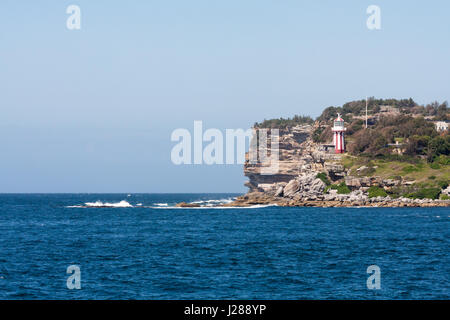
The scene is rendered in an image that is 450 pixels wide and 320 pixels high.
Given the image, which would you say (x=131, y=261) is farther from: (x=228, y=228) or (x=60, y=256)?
(x=228, y=228)

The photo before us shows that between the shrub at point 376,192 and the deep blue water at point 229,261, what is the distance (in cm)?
3916

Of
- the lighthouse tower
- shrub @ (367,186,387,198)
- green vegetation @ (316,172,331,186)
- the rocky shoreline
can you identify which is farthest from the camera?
the lighthouse tower

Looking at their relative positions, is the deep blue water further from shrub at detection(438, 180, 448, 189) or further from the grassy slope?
the grassy slope

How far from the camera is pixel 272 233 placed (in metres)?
57.7

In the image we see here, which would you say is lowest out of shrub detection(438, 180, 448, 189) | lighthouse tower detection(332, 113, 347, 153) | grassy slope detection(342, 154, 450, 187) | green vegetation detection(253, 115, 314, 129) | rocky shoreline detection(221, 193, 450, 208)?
rocky shoreline detection(221, 193, 450, 208)

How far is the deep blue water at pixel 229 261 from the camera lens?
90.3 ft

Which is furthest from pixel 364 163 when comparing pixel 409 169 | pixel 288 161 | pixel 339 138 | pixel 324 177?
pixel 288 161

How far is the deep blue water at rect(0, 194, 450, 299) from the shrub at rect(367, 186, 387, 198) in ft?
128

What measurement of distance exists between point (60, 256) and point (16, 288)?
12423mm

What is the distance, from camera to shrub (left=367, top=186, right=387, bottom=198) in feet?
344

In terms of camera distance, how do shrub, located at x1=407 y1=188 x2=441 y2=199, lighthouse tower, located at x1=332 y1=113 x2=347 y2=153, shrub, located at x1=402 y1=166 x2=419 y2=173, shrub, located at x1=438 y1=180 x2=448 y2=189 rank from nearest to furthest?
→ shrub, located at x1=407 y1=188 x2=441 y2=199
shrub, located at x1=438 y1=180 x2=448 y2=189
shrub, located at x1=402 y1=166 x2=419 y2=173
lighthouse tower, located at x1=332 y1=113 x2=347 y2=153

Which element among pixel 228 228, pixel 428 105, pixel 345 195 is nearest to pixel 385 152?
pixel 345 195

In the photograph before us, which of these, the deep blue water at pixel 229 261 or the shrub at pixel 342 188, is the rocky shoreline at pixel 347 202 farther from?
the deep blue water at pixel 229 261

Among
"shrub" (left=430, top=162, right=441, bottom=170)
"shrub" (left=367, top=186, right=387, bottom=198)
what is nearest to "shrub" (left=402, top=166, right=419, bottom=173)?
"shrub" (left=430, top=162, right=441, bottom=170)
